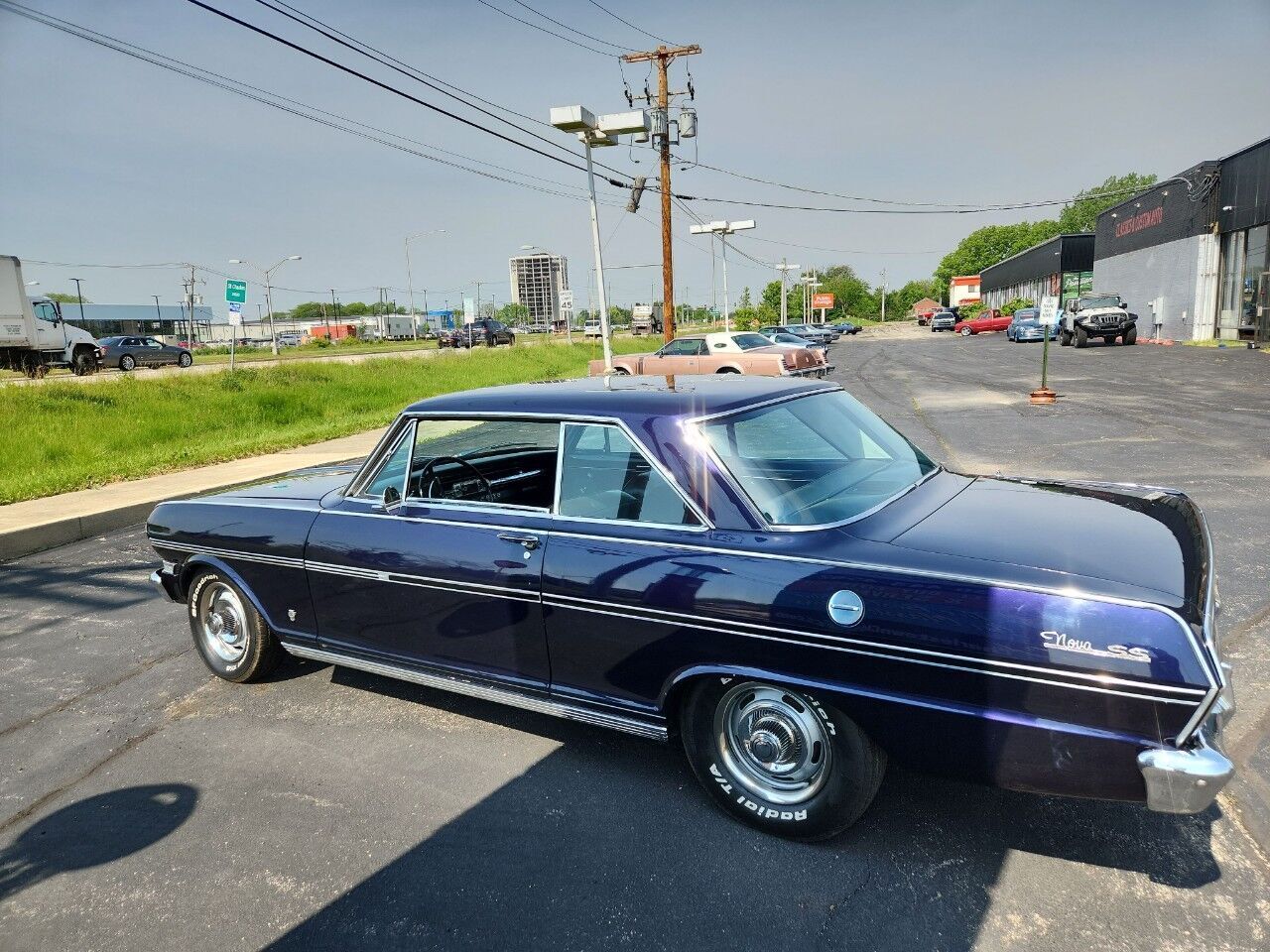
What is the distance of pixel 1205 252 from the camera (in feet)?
105

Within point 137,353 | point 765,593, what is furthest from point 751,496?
point 137,353

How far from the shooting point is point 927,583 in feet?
7.89

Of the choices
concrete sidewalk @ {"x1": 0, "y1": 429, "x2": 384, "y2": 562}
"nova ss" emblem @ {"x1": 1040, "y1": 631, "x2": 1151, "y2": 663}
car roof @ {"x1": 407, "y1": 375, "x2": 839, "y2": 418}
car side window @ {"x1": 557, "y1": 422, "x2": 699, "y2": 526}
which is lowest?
concrete sidewalk @ {"x1": 0, "y1": 429, "x2": 384, "y2": 562}

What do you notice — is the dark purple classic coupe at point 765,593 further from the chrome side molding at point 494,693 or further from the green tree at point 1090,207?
the green tree at point 1090,207

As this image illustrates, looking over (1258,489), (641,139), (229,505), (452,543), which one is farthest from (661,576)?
(641,139)

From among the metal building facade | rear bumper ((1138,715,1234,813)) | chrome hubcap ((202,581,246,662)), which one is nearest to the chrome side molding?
chrome hubcap ((202,581,246,662))

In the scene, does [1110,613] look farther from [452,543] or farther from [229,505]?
[229,505]

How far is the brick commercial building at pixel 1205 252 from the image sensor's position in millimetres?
28359

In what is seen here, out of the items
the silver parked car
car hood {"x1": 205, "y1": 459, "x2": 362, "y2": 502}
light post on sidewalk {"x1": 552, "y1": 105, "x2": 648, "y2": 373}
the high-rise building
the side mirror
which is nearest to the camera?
the side mirror

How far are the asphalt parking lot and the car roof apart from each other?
1.43 m

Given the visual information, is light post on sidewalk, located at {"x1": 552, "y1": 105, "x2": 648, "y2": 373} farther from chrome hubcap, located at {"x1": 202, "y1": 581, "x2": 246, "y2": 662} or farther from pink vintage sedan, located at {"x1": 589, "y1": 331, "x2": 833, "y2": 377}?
chrome hubcap, located at {"x1": 202, "y1": 581, "x2": 246, "y2": 662}

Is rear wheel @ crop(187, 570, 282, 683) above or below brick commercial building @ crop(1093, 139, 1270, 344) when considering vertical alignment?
below

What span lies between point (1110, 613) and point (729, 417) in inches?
55.1

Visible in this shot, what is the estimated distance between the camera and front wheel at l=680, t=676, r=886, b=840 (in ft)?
8.51
